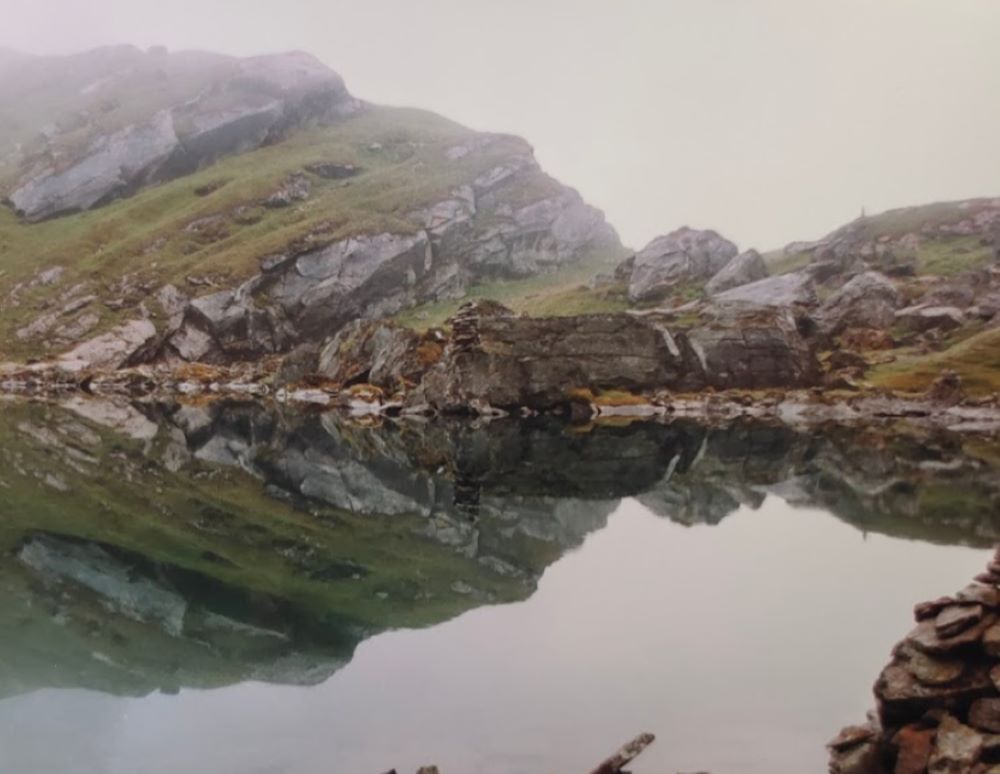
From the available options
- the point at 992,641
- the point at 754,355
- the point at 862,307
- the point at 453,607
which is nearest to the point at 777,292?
the point at 862,307

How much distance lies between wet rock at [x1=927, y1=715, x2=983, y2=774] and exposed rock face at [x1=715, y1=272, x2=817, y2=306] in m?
152

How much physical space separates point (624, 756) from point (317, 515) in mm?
29301

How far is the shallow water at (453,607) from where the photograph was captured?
1803 cm

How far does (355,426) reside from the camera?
88938 millimetres

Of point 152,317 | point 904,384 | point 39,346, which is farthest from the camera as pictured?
point 152,317

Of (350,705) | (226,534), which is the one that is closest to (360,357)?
(226,534)

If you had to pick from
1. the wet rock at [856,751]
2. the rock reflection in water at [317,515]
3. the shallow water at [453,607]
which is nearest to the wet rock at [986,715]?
the wet rock at [856,751]

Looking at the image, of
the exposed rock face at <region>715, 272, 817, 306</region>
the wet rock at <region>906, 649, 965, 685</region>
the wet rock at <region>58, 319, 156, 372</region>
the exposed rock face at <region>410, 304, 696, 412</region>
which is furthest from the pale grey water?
the wet rock at <region>58, 319, 156, 372</region>

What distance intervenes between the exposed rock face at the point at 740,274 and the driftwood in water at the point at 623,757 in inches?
7197

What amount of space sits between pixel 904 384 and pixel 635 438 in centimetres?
5012

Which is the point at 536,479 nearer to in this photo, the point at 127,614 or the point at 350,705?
the point at 127,614

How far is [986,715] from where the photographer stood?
47.9 feet

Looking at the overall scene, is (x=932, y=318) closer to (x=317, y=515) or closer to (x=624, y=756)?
(x=317, y=515)

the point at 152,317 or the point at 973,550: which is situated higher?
the point at 152,317
